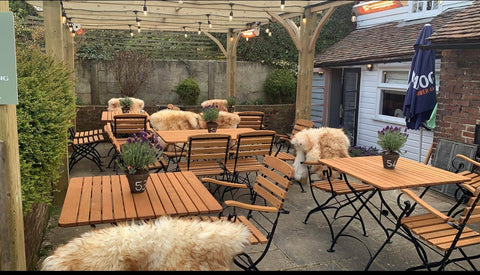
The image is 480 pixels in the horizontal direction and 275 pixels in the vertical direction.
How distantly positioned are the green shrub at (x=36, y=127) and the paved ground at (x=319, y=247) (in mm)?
1062

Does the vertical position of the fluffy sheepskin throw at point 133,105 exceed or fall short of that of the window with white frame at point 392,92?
it falls short

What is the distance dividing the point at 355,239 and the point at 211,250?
2984 millimetres

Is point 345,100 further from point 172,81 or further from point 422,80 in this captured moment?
point 172,81

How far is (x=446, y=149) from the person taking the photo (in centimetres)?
614

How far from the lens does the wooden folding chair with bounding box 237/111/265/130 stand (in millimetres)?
8078

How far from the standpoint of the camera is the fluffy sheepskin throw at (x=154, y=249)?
5.46 feet

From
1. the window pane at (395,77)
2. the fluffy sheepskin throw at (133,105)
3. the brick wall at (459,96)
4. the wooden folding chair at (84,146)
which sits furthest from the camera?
the fluffy sheepskin throw at (133,105)

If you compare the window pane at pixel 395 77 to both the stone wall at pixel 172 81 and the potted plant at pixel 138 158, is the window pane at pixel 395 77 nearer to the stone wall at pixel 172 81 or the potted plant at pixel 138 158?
the stone wall at pixel 172 81

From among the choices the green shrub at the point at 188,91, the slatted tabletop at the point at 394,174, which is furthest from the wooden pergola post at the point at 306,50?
the green shrub at the point at 188,91

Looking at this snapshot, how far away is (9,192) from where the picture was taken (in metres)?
2.26

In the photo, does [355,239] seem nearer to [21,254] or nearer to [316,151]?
[316,151]

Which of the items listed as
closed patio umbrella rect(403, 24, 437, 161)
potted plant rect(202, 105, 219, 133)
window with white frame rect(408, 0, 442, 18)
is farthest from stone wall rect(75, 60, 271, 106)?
closed patio umbrella rect(403, 24, 437, 161)

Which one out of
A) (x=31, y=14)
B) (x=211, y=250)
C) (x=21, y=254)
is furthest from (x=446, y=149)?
(x=31, y=14)

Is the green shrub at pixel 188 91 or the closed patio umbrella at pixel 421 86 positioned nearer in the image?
the closed patio umbrella at pixel 421 86
